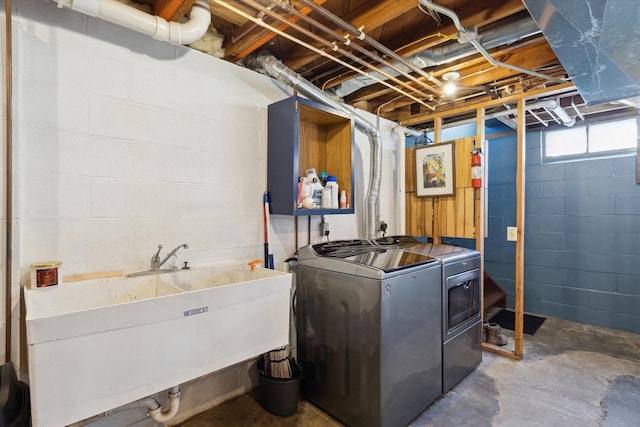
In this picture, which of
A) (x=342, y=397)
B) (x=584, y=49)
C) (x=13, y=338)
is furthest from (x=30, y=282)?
(x=584, y=49)

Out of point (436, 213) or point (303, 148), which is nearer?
point (303, 148)

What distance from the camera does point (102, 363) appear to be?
109cm

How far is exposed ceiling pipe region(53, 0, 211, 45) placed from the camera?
4.44 ft

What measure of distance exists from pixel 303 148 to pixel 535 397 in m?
2.37

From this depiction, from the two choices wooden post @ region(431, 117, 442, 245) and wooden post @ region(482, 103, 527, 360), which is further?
wooden post @ region(431, 117, 442, 245)

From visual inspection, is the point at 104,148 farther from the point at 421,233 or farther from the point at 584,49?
the point at 421,233

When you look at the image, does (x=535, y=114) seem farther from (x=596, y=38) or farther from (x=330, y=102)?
(x=330, y=102)

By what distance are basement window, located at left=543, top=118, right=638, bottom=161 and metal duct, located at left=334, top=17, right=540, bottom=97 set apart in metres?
2.41

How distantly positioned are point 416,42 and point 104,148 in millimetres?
1843

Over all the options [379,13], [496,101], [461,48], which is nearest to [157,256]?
[379,13]

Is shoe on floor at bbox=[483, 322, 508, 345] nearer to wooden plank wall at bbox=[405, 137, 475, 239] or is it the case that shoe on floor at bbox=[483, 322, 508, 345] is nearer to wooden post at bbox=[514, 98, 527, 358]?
wooden post at bbox=[514, 98, 527, 358]

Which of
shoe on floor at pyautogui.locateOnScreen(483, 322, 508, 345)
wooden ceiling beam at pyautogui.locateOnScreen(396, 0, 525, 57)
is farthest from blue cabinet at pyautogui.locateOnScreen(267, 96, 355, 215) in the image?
shoe on floor at pyautogui.locateOnScreen(483, 322, 508, 345)

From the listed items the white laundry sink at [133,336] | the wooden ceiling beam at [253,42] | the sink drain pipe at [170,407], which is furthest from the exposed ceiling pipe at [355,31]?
the sink drain pipe at [170,407]

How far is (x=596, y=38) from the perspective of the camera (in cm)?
151
